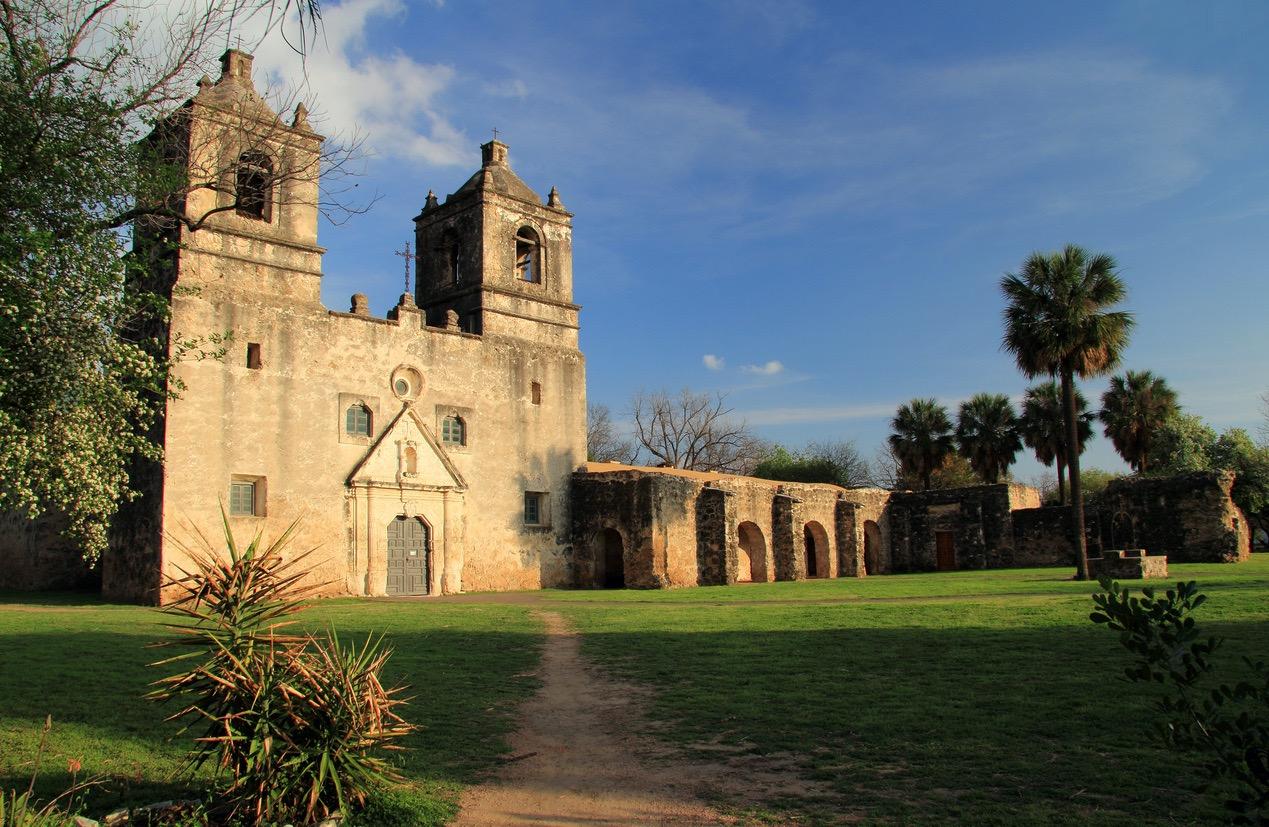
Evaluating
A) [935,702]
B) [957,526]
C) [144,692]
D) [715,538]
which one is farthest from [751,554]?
[144,692]

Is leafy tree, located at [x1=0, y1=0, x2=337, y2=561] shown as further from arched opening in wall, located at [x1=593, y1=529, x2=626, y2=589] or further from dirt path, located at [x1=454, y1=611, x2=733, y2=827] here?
arched opening in wall, located at [x1=593, y1=529, x2=626, y2=589]

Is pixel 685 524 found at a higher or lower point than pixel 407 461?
lower

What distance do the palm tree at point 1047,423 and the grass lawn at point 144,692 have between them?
30.2 m

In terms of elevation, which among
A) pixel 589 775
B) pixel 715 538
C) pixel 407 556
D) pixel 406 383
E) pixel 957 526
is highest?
pixel 406 383

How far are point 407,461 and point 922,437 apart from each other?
26.7 metres

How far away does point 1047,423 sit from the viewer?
38375 mm

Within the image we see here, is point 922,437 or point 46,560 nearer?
point 46,560

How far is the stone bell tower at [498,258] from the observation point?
2583 cm

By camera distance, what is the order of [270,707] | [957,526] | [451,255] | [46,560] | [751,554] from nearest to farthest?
[270,707] → [46,560] → [451,255] → [751,554] → [957,526]

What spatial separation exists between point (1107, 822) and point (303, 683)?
411cm

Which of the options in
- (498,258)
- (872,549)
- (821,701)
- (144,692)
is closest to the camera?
(821,701)

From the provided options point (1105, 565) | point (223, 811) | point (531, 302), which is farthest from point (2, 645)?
point (1105, 565)

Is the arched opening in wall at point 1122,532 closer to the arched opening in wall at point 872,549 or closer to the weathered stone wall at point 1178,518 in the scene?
the weathered stone wall at point 1178,518

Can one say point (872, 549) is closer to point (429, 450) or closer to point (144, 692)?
point (429, 450)
